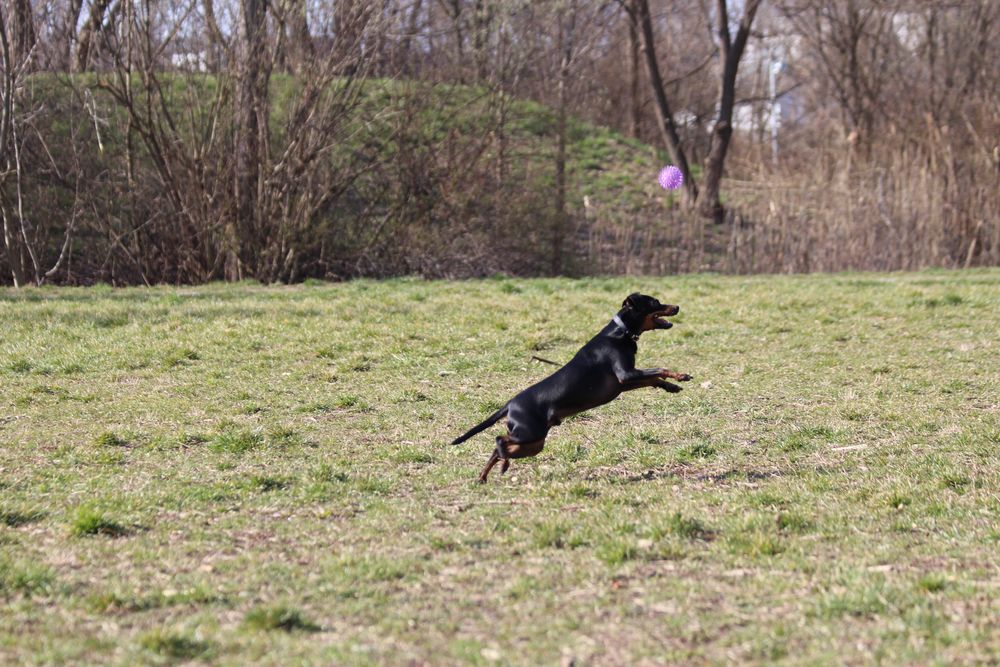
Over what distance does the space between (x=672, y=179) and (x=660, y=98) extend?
211 centimetres

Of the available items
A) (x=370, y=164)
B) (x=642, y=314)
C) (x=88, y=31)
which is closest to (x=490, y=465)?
(x=642, y=314)

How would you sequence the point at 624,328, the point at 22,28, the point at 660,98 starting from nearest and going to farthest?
1. the point at 624,328
2. the point at 22,28
3. the point at 660,98

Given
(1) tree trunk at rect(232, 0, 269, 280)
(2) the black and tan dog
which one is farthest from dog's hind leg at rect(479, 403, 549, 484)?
(1) tree trunk at rect(232, 0, 269, 280)

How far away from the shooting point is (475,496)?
6.29 metres

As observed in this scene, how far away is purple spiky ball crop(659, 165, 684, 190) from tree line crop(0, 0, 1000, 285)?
0.51 m

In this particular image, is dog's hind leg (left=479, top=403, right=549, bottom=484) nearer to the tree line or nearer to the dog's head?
the dog's head

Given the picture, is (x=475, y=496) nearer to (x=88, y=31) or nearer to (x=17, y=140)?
(x=17, y=140)

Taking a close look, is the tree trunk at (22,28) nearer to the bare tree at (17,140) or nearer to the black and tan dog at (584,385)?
the bare tree at (17,140)

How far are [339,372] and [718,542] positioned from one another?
18.4ft

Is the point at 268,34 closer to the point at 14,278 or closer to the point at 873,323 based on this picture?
the point at 14,278

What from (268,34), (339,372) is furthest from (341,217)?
(339,372)

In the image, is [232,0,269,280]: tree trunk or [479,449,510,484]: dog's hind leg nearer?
[479,449,510,484]: dog's hind leg

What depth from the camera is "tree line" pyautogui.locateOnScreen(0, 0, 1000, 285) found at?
1784 centimetres

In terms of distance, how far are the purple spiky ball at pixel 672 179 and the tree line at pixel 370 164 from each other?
1.67ft
